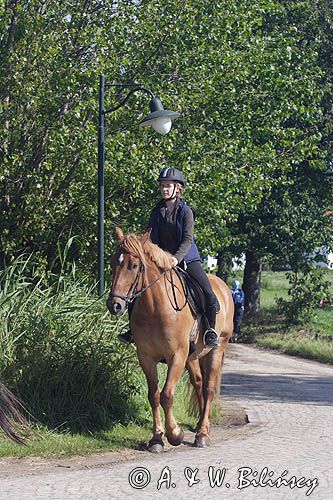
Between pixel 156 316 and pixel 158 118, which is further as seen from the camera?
pixel 158 118

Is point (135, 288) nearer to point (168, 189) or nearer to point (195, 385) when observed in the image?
point (168, 189)

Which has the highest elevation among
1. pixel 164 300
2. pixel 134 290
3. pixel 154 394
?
pixel 134 290

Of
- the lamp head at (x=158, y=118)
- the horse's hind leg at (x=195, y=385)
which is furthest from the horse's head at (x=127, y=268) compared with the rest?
the lamp head at (x=158, y=118)

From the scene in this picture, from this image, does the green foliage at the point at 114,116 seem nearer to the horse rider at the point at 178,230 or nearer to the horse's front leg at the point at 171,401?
the horse rider at the point at 178,230

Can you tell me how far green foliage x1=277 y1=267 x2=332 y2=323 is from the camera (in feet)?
104

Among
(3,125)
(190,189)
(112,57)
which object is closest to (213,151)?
(190,189)

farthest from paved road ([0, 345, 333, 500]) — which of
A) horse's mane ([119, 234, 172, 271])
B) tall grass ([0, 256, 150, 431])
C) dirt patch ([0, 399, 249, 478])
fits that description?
horse's mane ([119, 234, 172, 271])

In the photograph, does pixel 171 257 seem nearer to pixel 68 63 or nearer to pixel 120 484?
pixel 120 484

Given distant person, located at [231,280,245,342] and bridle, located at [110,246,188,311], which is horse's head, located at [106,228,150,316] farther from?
distant person, located at [231,280,245,342]

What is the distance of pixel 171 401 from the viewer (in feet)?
34.6

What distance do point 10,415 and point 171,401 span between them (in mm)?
1774

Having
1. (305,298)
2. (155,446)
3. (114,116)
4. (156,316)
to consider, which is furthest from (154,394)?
(305,298)

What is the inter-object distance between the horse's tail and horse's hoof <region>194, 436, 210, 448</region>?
6.10 feet

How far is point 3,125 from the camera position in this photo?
692 inches
